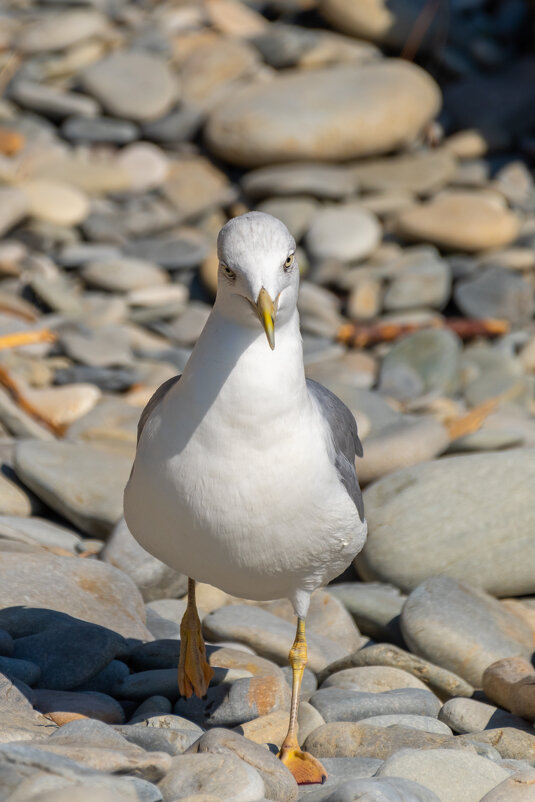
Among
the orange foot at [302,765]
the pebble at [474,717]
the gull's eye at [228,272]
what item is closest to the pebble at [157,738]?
the orange foot at [302,765]

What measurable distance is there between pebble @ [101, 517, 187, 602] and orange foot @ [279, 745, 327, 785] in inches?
76.0

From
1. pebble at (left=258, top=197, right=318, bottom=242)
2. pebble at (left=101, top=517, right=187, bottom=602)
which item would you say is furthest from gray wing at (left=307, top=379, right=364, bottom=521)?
pebble at (left=258, top=197, right=318, bottom=242)

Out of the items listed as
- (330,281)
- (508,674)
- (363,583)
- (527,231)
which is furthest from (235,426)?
(527,231)

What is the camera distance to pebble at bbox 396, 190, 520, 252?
39.6 feet

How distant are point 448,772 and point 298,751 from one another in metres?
0.58

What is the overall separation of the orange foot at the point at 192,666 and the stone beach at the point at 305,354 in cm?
8

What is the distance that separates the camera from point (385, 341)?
11.2 meters

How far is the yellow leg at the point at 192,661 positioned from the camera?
4875 millimetres

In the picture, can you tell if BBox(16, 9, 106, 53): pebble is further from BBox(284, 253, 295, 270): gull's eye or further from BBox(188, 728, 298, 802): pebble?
BBox(188, 728, 298, 802): pebble

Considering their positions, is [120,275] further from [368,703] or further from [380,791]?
[380,791]

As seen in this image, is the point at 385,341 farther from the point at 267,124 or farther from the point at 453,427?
the point at 267,124

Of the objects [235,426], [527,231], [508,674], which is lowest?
[527,231]

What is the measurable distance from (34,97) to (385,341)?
18.1 feet

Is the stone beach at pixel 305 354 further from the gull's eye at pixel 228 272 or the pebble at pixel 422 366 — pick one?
the gull's eye at pixel 228 272
